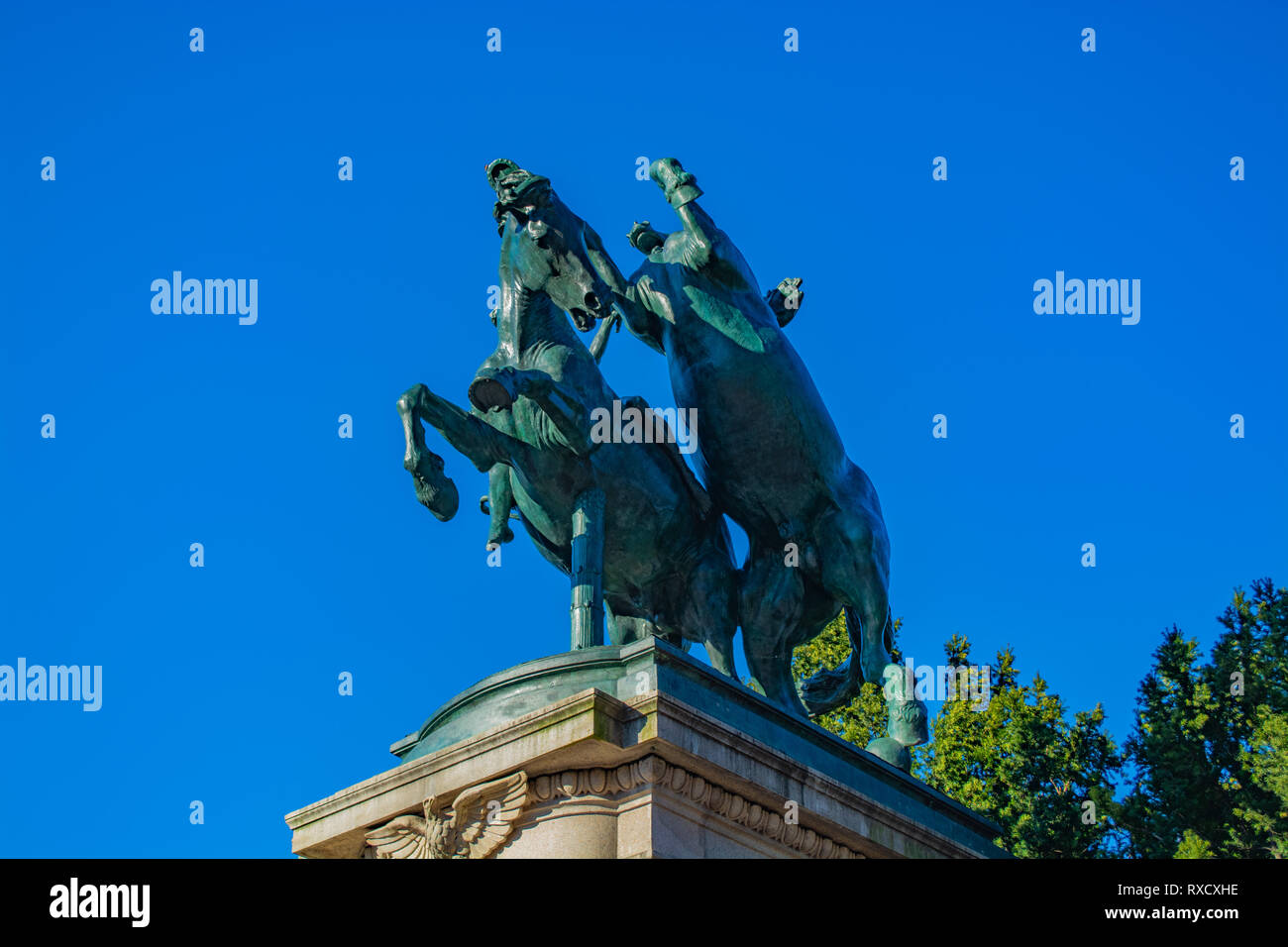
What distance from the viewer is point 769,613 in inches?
496

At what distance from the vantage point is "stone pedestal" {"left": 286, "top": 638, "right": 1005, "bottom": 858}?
9344 mm

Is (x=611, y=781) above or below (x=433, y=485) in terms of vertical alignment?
below

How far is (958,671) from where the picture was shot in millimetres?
31281

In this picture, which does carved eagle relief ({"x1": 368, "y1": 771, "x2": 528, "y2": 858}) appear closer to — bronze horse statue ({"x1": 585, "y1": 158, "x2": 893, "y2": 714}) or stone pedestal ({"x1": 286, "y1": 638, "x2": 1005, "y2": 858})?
stone pedestal ({"x1": 286, "y1": 638, "x2": 1005, "y2": 858})

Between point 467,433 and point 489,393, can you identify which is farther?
point 467,433

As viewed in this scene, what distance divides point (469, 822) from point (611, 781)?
85 centimetres

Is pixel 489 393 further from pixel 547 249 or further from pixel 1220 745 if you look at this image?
pixel 1220 745

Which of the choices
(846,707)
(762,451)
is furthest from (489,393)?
(846,707)

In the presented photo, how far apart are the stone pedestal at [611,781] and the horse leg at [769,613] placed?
1.91 meters

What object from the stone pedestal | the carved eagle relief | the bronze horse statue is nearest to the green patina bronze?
the bronze horse statue

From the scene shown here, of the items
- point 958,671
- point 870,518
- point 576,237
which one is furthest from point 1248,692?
point 576,237

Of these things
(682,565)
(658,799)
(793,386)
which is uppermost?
(793,386)
